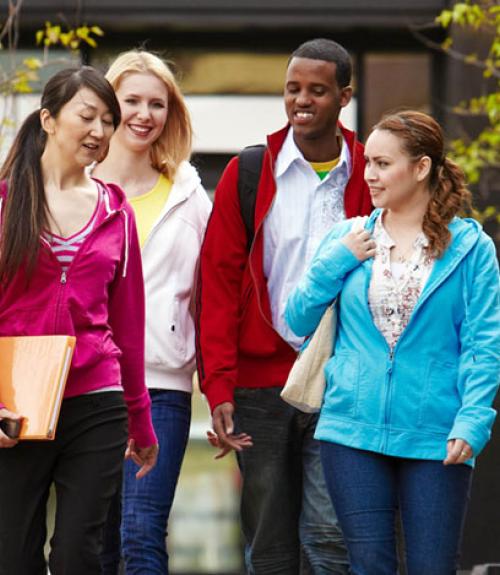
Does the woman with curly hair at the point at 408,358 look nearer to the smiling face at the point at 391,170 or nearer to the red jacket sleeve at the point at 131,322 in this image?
the smiling face at the point at 391,170

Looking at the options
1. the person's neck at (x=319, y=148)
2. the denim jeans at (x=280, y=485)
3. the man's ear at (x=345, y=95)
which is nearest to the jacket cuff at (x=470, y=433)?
the denim jeans at (x=280, y=485)

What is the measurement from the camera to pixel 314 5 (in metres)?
11.8

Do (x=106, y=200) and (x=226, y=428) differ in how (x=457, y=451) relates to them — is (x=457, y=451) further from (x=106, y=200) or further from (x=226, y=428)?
(x=106, y=200)

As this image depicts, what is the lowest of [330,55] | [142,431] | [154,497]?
[154,497]

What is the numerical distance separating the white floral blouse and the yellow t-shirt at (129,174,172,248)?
1.34 metres

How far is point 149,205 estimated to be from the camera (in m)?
6.74

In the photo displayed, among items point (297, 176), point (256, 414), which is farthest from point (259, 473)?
point (297, 176)

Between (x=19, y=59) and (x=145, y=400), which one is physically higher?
(x=19, y=59)

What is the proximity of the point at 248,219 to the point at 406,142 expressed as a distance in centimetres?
100

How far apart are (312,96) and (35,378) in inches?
67.6

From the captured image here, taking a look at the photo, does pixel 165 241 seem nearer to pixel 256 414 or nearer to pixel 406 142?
pixel 256 414

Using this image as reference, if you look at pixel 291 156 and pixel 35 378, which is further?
pixel 291 156

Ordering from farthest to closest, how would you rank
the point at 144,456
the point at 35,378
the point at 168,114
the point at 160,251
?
the point at 168,114
the point at 160,251
the point at 144,456
the point at 35,378

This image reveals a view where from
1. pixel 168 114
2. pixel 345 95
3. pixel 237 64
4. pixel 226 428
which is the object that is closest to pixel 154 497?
pixel 226 428
